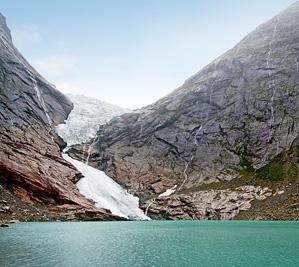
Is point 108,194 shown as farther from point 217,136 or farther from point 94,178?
point 217,136

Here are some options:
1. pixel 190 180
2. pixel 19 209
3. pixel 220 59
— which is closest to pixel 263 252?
pixel 19 209

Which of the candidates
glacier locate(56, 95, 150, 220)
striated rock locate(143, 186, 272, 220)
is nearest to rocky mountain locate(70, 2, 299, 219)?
striated rock locate(143, 186, 272, 220)

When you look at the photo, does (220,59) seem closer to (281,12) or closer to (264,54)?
(264,54)

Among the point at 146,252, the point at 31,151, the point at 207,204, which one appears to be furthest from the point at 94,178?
the point at 146,252

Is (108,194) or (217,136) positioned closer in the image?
(108,194)

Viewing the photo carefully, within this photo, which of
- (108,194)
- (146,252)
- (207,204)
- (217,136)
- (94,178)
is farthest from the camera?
(217,136)

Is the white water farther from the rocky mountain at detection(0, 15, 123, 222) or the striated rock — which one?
the striated rock

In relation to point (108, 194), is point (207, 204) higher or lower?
lower
